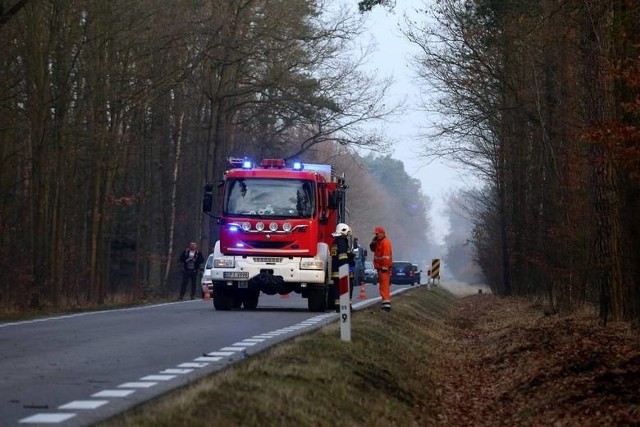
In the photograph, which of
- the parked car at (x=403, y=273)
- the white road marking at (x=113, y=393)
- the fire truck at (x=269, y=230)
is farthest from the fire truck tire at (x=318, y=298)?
the parked car at (x=403, y=273)

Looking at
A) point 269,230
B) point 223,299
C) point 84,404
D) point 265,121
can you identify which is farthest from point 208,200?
point 265,121

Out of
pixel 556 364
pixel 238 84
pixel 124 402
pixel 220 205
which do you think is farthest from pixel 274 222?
pixel 238 84

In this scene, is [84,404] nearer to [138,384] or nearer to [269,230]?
[138,384]

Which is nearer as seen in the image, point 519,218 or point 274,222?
point 274,222

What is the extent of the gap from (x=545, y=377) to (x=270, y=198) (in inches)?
538

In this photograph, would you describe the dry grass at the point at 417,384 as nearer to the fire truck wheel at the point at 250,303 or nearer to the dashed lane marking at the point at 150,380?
the dashed lane marking at the point at 150,380

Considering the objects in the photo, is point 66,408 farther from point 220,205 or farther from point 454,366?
point 220,205

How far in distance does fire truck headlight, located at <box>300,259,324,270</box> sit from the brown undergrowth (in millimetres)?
3735

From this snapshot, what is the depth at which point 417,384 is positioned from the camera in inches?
679

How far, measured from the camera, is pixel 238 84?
56938 mm

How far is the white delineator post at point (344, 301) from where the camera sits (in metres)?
18.2

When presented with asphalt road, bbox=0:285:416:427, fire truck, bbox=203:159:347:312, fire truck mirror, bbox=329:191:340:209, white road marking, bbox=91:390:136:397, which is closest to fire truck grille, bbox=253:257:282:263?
fire truck, bbox=203:159:347:312

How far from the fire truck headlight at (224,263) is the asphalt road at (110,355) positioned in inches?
59.4

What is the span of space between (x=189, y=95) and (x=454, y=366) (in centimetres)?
3911
